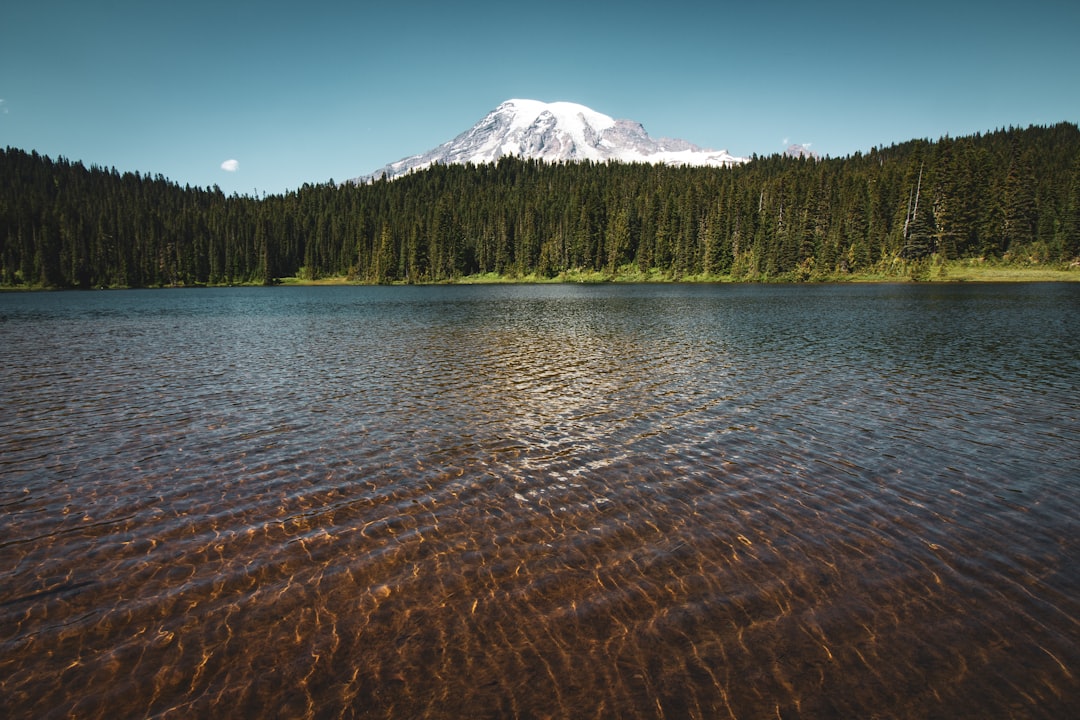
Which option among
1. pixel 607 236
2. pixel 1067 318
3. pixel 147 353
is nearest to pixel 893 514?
pixel 147 353

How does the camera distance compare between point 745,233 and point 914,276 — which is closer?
point 914,276

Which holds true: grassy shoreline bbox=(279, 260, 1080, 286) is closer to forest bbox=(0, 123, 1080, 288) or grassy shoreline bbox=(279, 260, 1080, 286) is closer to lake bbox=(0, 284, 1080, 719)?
forest bbox=(0, 123, 1080, 288)

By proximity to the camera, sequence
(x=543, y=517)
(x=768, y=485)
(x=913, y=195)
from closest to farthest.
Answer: (x=543, y=517) < (x=768, y=485) < (x=913, y=195)

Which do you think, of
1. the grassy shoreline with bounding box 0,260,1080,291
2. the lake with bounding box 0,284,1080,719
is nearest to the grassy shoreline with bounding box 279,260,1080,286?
the grassy shoreline with bounding box 0,260,1080,291

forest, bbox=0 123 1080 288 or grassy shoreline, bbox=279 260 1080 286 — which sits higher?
forest, bbox=0 123 1080 288

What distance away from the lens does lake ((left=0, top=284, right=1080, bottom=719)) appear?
23.4 ft

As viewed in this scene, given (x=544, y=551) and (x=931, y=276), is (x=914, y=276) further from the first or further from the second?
(x=544, y=551)

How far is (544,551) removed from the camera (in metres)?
10.6

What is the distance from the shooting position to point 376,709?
6.75 meters

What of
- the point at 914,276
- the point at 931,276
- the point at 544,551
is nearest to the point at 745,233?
the point at 914,276

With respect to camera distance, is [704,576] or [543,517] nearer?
[704,576]

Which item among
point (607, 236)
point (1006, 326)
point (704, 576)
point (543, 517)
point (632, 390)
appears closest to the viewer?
Answer: point (704, 576)

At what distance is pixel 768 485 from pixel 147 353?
132 feet

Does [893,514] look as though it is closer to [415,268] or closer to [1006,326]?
[1006,326]
